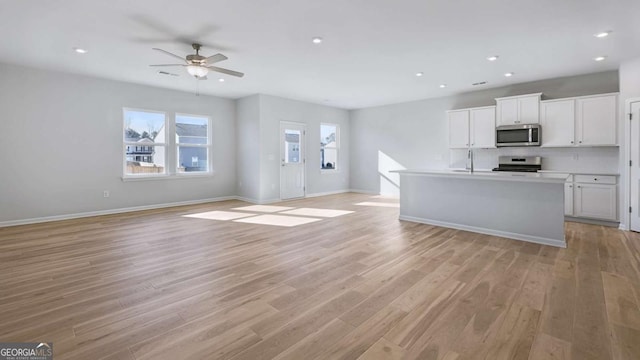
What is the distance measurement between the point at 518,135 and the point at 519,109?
1.80ft

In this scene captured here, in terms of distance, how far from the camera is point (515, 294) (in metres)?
2.51

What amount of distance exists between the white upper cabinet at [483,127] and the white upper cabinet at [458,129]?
5.1 inches

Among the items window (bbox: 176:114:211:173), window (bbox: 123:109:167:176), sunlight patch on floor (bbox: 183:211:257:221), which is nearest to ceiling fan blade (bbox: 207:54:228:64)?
sunlight patch on floor (bbox: 183:211:257:221)

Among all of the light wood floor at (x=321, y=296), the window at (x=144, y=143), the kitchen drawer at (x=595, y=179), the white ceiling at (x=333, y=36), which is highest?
the white ceiling at (x=333, y=36)

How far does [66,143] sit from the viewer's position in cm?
562

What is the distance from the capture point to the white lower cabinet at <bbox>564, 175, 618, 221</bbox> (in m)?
5.02

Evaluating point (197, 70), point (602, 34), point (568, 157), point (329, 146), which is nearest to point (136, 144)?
point (197, 70)

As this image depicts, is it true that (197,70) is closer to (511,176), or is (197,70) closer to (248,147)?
(248,147)

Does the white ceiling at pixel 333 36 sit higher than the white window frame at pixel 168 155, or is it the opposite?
the white ceiling at pixel 333 36

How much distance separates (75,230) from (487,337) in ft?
19.0

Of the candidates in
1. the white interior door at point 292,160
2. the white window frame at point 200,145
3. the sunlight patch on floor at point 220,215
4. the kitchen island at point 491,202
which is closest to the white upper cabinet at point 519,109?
the kitchen island at point 491,202

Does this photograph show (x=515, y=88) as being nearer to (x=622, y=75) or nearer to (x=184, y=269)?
(x=622, y=75)

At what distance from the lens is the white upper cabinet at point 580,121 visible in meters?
5.06

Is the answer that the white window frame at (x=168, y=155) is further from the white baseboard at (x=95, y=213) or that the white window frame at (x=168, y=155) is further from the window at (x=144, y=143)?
the white baseboard at (x=95, y=213)
